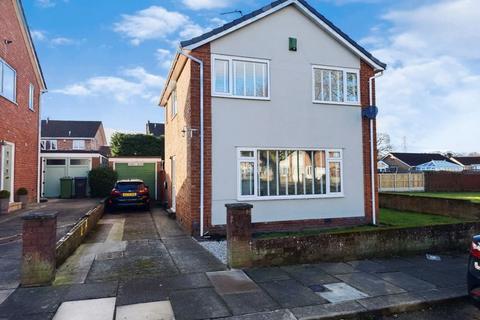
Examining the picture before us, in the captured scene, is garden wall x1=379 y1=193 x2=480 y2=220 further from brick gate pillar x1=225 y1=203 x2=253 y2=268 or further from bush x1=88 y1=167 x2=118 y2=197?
bush x1=88 y1=167 x2=118 y2=197

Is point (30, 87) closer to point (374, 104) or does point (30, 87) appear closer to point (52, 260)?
point (52, 260)

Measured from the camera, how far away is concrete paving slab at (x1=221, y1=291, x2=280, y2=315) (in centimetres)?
475

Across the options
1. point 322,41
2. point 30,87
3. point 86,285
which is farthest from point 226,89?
point 30,87

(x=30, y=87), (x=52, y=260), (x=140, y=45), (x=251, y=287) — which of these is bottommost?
(x=251, y=287)

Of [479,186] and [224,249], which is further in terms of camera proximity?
[479,186]

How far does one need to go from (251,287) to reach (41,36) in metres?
15.8

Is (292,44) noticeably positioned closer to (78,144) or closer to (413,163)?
(78,144)

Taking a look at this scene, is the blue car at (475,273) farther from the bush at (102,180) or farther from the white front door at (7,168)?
the bush at (102,180)

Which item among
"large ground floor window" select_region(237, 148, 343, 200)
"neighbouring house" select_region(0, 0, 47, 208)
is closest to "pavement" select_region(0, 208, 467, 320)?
"large ground floor window" select_region(237, 148, 343, 200)

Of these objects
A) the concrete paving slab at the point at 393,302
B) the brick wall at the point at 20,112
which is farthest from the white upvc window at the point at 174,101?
the concrete paving slab at the point at 393,302

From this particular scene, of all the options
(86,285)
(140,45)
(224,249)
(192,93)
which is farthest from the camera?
(140,45)

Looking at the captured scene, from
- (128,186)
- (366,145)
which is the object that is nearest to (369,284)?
(366,145)

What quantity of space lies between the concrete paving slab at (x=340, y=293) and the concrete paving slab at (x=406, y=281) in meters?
0.90

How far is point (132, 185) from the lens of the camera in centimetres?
1517
